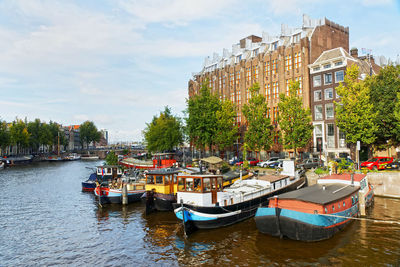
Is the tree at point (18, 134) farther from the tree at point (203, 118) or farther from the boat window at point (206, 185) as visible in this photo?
the boat window at point (206, 185)

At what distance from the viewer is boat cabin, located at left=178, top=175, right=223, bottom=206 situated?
22750 millimetres

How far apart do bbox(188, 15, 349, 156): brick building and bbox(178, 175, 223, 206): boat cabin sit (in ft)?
126

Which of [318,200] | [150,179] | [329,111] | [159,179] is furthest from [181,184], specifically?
[329,111]

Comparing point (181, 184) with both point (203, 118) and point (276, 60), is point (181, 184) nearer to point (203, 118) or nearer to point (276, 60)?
point (203, 118)

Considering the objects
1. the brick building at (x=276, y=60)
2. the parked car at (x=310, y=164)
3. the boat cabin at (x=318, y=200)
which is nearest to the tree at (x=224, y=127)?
the brick building at (x=276, y=60)

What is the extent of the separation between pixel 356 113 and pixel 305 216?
27771 mm

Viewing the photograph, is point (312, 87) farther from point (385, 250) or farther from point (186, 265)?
point (186, 265)

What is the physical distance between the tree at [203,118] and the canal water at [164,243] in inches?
1257

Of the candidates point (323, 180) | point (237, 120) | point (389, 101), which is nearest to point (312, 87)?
point (389, 101)

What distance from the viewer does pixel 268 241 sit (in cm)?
2008

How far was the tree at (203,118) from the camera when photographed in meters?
59.7

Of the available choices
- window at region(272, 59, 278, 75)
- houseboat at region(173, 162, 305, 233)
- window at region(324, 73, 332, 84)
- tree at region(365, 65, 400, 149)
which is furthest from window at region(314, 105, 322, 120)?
houseboat at region(173, 162, 305, 233)

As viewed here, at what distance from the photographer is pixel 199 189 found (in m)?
23.1

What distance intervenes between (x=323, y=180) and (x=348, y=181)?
7.01 feet
